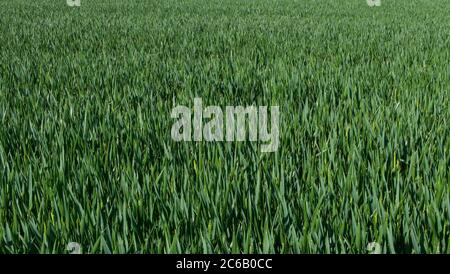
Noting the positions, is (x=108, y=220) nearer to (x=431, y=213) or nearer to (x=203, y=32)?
(x=431, y=213)

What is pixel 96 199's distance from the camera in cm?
168

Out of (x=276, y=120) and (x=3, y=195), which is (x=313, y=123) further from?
(x=3, y=195)

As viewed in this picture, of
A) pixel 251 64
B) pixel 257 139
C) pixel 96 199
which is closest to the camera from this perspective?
pixel 96 199

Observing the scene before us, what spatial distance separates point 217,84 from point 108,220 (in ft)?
7.38

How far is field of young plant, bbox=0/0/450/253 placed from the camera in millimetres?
1476

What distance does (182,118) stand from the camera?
2713 millimetres

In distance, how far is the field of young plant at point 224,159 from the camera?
1.48 m

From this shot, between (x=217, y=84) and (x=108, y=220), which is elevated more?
(x=217, y=84)

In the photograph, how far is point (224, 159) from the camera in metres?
2.02

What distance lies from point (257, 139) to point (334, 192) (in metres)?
0.67
